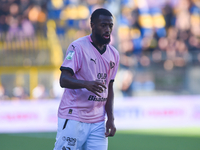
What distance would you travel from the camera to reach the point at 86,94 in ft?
9.57

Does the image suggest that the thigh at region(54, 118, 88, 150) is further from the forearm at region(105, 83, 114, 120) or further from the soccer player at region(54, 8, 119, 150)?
the forearm at region(105, 83, 114, 120)

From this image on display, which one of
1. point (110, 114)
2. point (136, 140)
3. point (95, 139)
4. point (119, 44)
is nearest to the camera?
point (95, 139)

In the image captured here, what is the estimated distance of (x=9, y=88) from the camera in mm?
16641

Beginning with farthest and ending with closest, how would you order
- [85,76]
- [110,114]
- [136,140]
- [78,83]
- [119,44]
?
[119,44] → [136,140] → [110,114] → [85,76] → [78,83]

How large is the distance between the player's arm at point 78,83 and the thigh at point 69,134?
408mm

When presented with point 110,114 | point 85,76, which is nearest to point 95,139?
point 110,114

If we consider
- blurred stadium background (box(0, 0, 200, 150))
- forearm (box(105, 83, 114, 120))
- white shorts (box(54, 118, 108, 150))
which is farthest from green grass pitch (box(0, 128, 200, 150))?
white shorts (box(54, 118, 108, 150))

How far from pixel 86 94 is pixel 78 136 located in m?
0.39

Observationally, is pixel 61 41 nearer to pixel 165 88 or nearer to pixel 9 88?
pixel 9 88

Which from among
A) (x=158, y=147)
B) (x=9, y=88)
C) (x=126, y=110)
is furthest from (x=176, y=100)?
(x=9, y=88)

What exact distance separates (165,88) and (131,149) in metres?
11.4

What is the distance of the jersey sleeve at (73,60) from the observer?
273cm

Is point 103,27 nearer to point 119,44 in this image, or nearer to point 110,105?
point 110,105

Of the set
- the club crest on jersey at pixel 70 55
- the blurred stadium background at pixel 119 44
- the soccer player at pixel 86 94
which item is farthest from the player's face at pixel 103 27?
the blurred stadium background at pixel 119 44
